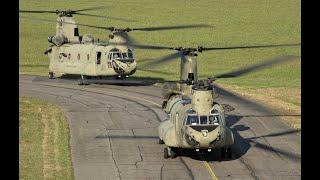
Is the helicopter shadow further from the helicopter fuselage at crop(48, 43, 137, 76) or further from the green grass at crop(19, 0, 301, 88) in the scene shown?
the green grass at crop(19, 0, 301, 88)

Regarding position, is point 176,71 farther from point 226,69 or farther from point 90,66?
point 90,66

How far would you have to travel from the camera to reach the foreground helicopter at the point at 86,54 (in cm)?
5128

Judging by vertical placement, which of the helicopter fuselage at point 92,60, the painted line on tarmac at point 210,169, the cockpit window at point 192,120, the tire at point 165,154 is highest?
the helicopter fuselage at point 92,60

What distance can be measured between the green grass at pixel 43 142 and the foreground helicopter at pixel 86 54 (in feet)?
24.1

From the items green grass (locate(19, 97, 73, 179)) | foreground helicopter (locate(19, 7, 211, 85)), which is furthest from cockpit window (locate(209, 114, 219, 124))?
foreground helicopter (locate(19, 7, 211, 85))

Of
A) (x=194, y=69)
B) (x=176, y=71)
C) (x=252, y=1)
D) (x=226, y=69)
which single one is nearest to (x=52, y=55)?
(x=176, y=71)

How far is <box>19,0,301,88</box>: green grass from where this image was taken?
65125 millimetres

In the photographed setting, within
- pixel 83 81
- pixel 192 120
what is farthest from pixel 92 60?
pixel 192 120

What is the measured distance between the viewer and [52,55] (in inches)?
2210

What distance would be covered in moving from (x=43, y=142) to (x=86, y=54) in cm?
1932

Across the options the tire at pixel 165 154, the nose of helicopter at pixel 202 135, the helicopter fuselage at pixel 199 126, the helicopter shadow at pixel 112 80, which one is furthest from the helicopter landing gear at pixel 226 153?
the helicopter shadow at pixel 112 80

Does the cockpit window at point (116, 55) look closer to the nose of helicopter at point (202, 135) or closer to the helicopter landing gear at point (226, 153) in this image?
the helicopter landing gear at point (226, 153)

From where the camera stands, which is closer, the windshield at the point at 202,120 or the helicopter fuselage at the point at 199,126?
the helicopter fuselage at the point at 199,126

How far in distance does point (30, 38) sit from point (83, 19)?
13816mm
